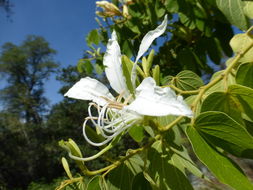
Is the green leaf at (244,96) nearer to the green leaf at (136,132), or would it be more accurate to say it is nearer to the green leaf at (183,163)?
the green leaf at (183,163)

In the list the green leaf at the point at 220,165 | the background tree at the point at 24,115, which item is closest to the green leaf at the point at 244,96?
the green leaf at the point at 220,165

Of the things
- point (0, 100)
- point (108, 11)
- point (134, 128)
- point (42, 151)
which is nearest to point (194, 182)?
point (108, 11)

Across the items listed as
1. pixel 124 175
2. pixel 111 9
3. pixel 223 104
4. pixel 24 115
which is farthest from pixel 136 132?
pixel 24 115

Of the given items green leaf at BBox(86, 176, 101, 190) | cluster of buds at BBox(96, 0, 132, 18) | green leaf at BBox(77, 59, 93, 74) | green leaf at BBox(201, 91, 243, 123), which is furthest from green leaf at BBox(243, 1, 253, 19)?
green leaf at BBox(77, 59, 93, 74)

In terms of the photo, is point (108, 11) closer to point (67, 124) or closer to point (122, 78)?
point (122, 78)

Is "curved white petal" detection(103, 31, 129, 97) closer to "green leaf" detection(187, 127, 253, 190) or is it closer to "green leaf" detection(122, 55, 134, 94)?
"green leaf" detection(122, 55, 134, 94)

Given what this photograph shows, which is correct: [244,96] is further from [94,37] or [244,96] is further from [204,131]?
[94,37]
